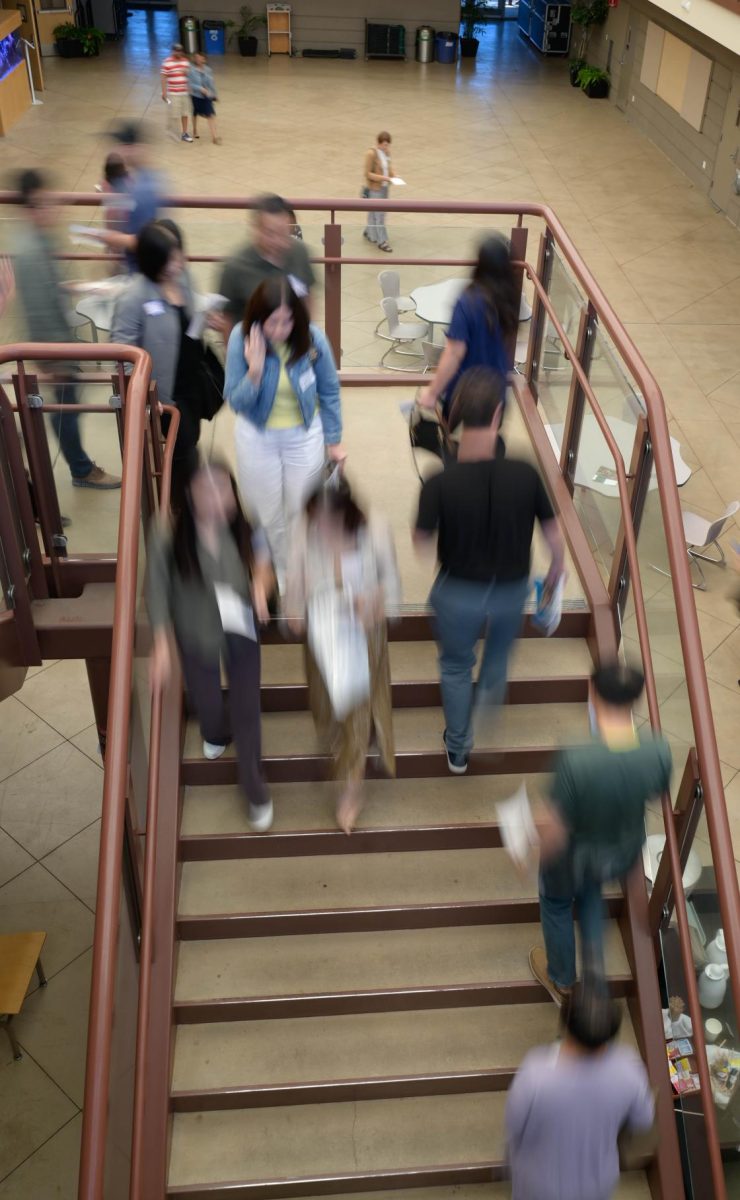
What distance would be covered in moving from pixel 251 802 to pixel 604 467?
205 cm

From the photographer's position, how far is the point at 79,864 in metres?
6.36

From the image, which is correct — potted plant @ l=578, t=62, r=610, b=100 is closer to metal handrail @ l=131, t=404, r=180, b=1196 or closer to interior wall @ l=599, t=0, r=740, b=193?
interior wall @ l=599, t=0, r=740, b=193

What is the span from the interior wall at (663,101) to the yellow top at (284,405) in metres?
13.3

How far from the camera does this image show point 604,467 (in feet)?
14.1

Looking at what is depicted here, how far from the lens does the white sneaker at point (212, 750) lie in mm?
4035

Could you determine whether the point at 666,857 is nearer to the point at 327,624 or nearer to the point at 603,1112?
the point at 603,1112

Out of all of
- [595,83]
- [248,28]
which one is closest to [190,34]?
[248,28]

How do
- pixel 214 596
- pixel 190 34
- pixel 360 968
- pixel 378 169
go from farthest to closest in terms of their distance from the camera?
1. pixel 190 34
2. pixel 378 169
3. pixel 360 968
4. pixel 214 596

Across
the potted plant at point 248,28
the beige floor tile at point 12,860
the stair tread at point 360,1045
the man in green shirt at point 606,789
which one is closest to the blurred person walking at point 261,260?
the man in green shirt at point 606,789

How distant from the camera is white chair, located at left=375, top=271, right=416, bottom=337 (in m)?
5.98

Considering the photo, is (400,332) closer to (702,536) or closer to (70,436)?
(70,436)

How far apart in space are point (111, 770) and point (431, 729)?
1.70 meters

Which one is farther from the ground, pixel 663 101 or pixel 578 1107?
pixel 578 1107

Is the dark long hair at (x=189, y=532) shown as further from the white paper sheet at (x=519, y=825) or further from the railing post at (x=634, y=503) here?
the railing post at (x=634, y=503)
